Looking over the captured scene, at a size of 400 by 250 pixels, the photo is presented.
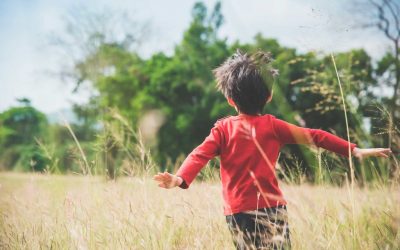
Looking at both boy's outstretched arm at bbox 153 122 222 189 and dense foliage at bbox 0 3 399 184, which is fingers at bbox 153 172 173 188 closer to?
boy's outstretched arm at bbox 153 122 222 189

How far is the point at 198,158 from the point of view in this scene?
215 cm

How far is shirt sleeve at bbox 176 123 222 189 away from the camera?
206 cm

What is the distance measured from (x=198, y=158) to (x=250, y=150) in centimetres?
29

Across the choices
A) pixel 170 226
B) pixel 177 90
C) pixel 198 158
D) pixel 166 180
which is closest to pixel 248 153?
pixel 198 158

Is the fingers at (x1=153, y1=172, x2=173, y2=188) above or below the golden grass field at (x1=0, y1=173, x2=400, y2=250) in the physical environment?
above

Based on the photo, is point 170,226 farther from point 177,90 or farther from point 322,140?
point 177,90

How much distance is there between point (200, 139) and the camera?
19438mm

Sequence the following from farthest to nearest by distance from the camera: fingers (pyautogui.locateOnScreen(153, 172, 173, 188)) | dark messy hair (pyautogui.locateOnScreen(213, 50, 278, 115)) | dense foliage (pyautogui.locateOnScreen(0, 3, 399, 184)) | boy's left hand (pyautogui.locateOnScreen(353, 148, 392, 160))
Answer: dense foliage (pyautogui.locateOnScreen(0, 3, 399, 184)), dark messy hair (pyautogui.locateOnScreen(213, 50, 278, 115)), boy's left hand (pyautogui.locateOnScreen(353, 148, 392, 160)), fingers (pyautogui.locateOnScreen(153, 172, 173, 188))

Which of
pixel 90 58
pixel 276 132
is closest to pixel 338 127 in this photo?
pixel 90 58

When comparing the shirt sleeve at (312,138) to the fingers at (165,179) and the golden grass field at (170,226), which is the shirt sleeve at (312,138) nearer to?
the golden grass field at (170,226)

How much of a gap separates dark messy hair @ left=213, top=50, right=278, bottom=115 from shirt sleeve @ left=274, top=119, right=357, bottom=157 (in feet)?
0.55

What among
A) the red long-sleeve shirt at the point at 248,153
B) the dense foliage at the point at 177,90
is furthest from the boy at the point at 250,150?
the dense foliage at the point at 177,90

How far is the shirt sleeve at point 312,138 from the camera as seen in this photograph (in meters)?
2.12

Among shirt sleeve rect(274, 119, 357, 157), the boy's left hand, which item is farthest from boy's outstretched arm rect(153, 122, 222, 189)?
the boy's left hand
